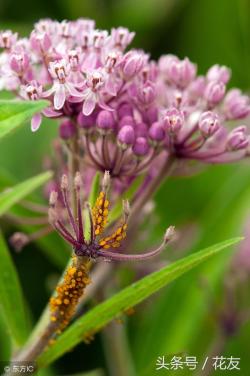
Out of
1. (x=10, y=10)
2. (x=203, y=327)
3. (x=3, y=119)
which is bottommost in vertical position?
(x=203, y=327)

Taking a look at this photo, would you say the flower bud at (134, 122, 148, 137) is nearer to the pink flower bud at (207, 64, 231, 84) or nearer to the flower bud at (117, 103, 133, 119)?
the flower bud at (117, 103, 133, 119)

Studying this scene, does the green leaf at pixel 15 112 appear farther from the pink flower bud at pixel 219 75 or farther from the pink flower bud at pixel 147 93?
the pink flower bud at pixel 219 75

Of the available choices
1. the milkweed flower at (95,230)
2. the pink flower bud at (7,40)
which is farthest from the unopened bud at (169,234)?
the pink flower bud at (7,40)

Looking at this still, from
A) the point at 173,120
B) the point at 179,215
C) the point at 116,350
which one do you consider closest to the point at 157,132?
the point at 173,120

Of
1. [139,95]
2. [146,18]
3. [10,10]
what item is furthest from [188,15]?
[139,95]

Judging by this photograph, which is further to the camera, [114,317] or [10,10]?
[10,10]

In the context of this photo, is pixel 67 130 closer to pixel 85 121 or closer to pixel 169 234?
pixel 85 121

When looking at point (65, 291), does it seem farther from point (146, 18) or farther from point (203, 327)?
point (146, 18)
